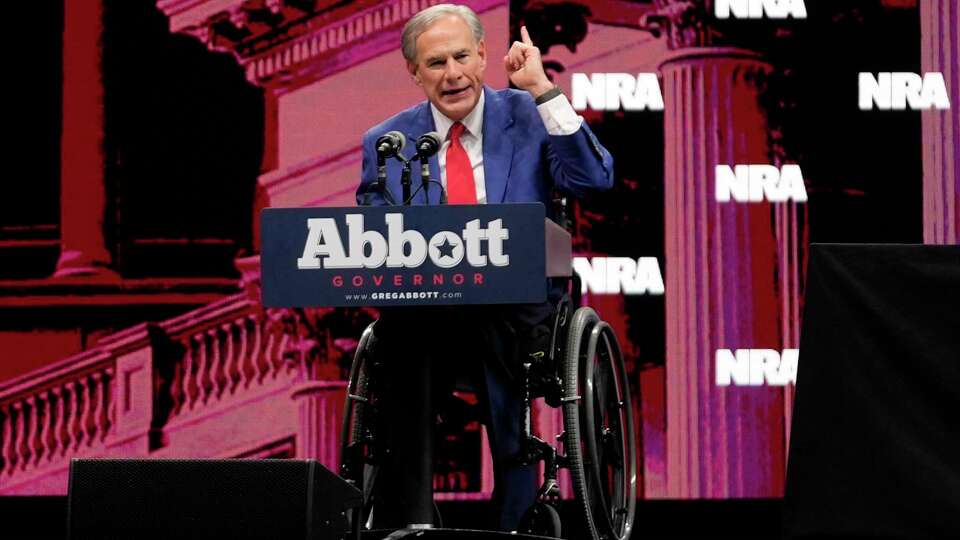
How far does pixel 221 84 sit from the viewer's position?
189 inches

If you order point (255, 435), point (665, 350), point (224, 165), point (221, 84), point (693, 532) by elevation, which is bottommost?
point (693, 532)

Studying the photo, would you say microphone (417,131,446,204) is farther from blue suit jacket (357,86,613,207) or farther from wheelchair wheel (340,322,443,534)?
wheelchair wheel (340,322,443,534)

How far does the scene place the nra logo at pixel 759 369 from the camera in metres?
4.66

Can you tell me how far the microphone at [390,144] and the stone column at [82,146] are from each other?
2.12 metres

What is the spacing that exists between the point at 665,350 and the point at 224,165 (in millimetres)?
1701

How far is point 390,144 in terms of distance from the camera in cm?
290

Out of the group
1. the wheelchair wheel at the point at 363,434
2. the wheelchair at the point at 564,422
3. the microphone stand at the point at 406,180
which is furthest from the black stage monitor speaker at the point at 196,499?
the microphone stand at the point at 406,180

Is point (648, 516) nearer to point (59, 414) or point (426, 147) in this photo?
point (59, 414)

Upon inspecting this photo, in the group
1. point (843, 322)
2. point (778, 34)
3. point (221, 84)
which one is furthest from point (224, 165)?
point (843, 322)

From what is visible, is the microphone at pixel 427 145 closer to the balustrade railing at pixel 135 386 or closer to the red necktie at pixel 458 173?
the red necktie at pixel 458 173

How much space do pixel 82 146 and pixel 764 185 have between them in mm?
2423

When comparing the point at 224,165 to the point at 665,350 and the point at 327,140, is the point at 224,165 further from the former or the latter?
the point at 665,350

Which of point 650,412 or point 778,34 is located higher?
point 778,34

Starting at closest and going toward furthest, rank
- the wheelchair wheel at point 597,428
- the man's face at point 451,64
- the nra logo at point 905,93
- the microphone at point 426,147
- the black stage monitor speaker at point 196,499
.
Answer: the black stage monitor speaker at point 196,499
the microphone at point 426,147
the wheelchair wheel at point 597,428
the man's face at point 451,64
the nra logo at point 905,93
